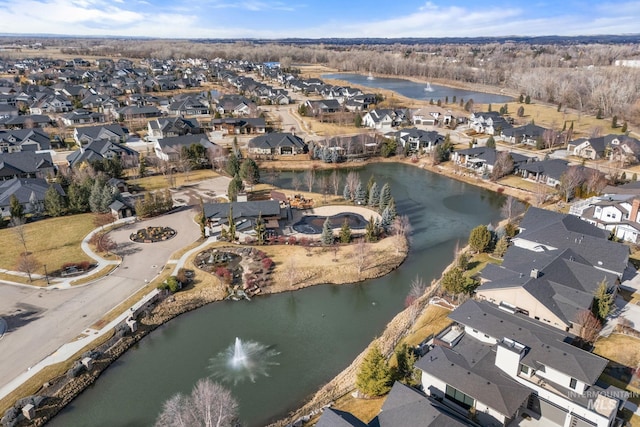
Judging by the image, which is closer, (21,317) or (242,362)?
(242,362)

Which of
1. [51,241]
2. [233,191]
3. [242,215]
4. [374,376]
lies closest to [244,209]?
[242,215]

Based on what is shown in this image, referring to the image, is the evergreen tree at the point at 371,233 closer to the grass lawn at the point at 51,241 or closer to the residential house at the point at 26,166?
the grass lawn at the point at 51,241

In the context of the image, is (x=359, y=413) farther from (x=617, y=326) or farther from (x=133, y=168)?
(x=133, y=168)

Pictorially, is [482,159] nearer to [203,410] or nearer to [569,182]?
[569,182]

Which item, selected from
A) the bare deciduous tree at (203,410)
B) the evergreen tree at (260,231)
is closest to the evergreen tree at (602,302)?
the bare deciduous tree at (203,410)

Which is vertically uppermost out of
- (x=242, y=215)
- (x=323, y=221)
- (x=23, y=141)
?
(x=23, y=141)

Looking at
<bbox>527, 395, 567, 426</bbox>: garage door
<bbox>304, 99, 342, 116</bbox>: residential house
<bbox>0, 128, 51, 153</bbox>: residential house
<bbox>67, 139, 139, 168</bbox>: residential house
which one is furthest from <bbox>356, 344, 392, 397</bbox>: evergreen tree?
<bbox>304, 99, 342, 116</bbox>: residential house
